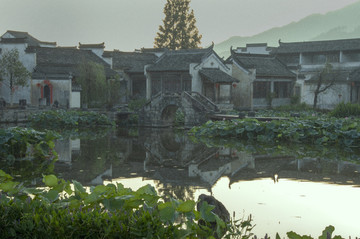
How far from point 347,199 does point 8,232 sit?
6573mm

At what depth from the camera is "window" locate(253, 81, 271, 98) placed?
38.2 metres

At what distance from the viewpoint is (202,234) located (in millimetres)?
5238

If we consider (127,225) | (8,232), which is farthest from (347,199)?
(8,232)

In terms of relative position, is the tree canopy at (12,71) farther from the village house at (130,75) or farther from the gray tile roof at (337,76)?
the gray tile roof at (337,76)

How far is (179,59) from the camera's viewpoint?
3672 centimetres

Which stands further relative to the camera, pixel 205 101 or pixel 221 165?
A: pixel 205 101

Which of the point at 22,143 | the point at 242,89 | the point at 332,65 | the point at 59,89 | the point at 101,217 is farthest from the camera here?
the point at 332,65

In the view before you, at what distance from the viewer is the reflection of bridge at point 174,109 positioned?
27.8 metres

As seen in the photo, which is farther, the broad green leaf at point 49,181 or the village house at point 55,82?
the village house at point 55,82

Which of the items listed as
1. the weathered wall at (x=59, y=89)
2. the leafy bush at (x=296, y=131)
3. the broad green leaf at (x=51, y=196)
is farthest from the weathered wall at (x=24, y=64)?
the broad green leaf at (x=51, y=196)

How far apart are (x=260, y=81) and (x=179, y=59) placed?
6872mm

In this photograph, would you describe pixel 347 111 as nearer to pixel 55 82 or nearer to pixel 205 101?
pixel 205 101

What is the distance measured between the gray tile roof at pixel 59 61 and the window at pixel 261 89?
11.6 m

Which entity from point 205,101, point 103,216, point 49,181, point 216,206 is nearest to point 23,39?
point 205,101
